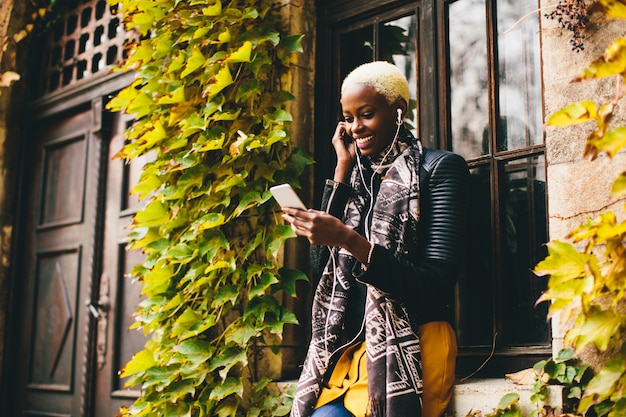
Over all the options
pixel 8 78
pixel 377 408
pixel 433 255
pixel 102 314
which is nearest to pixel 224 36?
pixel 433 255

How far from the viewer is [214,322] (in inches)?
131

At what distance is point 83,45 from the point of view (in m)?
5.49

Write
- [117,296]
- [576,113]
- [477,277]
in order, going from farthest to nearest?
[117,296] < [477,277] < [576,113]

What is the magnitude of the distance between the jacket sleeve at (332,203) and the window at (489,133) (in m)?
0.55

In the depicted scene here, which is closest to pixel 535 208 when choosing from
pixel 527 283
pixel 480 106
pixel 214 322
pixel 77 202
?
pixel 527 283

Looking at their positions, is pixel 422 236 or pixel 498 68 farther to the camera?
pixel 498 68

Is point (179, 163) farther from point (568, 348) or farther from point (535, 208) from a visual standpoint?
point (568, 348)

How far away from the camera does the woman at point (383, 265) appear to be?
2.47m

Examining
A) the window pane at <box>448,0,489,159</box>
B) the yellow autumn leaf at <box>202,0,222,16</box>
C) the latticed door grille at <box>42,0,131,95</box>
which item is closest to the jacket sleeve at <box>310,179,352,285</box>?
the window pane at <box>448,0,489,159</box>

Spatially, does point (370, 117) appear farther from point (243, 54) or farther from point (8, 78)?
point (8, 78)

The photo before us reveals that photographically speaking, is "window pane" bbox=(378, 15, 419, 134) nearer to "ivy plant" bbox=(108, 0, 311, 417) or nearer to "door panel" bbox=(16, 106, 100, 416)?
"ivy plant" bbox=(108, 0, 311, 417)

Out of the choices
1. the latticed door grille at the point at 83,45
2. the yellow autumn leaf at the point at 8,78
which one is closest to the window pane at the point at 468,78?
the latticed door grille at the point at 83,45

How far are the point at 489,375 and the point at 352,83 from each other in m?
1.20

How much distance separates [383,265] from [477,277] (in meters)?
0.73
